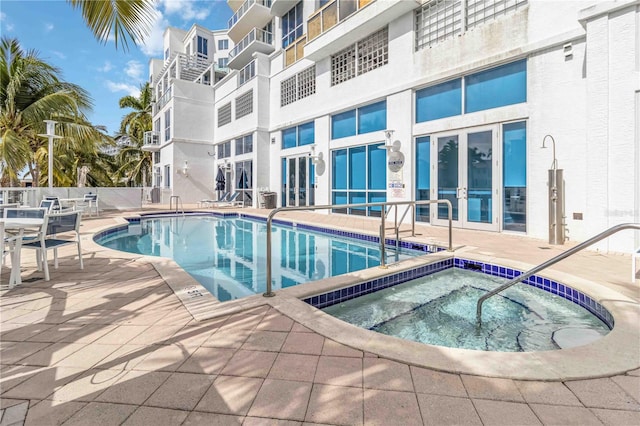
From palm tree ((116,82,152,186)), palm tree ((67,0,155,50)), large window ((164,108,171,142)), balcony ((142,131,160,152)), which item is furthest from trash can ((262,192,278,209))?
palm tree ((116,82,152,186))

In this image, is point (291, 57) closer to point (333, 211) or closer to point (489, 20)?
point (333, 211)

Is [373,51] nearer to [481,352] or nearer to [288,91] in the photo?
[288,91]

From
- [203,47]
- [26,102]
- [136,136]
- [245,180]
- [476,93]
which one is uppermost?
[203,47]

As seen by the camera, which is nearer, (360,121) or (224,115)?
(360,121)

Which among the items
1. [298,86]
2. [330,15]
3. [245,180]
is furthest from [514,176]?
[245,180]

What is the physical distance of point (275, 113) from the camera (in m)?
16.1

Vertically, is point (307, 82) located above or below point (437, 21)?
above

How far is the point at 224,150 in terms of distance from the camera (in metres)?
20.2

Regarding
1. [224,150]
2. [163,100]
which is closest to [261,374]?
[224,150]

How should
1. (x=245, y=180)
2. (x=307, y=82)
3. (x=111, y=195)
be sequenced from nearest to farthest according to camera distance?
1. (x=307, y=82)
2. (x=111, y=195)
3. (x=245, y=180)

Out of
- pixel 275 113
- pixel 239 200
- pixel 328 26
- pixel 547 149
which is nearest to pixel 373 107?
pixel 328 26

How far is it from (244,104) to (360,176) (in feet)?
31.0

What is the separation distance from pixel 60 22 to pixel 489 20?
9.03m

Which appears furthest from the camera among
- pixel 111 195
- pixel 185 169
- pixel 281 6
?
pixel 185 169
